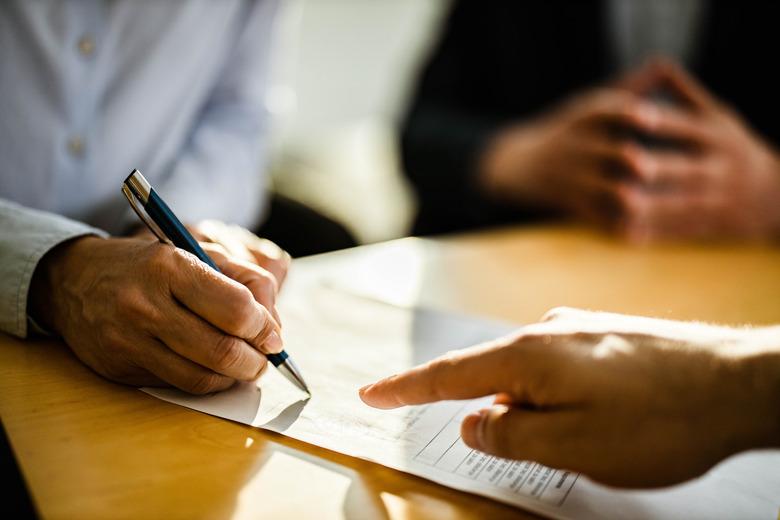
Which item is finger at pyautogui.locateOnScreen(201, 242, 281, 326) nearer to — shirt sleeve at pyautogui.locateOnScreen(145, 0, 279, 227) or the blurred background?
shirt sleeve at pyautogui.locateOnScreen(145, 0, 279, 227)

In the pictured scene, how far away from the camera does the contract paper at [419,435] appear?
0.37 m

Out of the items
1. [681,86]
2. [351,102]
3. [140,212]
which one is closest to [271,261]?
[140,212]

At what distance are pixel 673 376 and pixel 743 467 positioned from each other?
141 millimetres

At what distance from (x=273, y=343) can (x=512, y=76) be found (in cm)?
121

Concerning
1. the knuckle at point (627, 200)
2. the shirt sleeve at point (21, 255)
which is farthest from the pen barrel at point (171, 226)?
the knuckle at point (627, 200)

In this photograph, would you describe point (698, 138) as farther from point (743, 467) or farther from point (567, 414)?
point (567, 414)

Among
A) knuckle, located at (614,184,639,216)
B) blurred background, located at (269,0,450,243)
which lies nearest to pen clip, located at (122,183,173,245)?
knuckle, located at (614,184,639,216)

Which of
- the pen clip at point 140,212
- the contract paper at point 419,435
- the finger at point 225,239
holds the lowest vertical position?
the contract paper at point 419,435

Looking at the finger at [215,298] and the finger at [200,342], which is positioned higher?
the finger at [215,298]

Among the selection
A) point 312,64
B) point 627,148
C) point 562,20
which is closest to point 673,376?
point 627,148

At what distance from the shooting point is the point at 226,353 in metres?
0.43

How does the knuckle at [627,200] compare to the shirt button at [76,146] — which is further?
the knuckle at [627,200]

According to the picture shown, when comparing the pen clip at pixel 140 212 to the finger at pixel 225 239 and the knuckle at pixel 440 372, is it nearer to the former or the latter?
the finger at pixel 225 239

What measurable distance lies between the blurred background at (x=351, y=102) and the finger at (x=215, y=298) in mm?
1585
